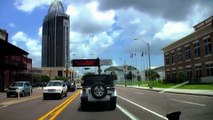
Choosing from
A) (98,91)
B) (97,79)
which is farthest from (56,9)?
(98,91)

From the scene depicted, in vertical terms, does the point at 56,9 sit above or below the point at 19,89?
above

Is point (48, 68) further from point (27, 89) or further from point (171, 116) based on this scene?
point (171, 116)

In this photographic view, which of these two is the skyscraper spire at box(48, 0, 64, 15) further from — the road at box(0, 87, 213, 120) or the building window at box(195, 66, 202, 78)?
the road at box(0, 87, 213, 120)

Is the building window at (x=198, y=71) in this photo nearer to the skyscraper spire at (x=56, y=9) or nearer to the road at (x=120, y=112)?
the skyscraper spire at (x=56, y=9)

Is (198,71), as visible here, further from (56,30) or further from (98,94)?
(98,94)

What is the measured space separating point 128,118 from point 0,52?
5170 cm

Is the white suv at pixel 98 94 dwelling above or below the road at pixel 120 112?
above

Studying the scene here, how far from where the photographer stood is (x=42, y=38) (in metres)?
92.2

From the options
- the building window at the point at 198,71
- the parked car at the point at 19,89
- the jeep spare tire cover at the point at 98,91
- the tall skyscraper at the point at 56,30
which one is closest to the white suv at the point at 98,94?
the jeep spare tire cover at the point at 98,91

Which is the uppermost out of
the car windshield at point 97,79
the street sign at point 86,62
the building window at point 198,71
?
the street sign at point 86,62

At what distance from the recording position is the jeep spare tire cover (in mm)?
18438

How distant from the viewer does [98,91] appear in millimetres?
18594

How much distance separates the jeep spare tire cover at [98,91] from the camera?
60.5 ft

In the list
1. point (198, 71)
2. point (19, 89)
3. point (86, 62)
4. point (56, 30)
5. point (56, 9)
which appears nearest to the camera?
point (19, 89)
